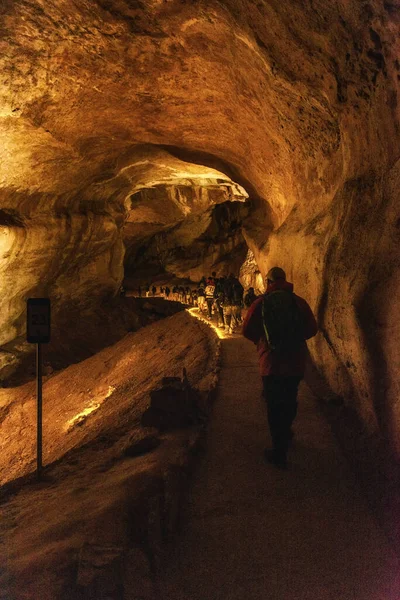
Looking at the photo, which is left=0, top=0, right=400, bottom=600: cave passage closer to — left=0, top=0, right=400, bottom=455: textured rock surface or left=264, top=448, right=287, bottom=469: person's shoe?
left=0, top=0, right=400, bottom=455: textured rock surface

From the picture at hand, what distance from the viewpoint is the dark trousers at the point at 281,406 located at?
14.2 ft

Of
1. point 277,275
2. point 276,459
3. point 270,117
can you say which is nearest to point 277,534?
point 276,459

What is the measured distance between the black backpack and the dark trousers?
32 cm

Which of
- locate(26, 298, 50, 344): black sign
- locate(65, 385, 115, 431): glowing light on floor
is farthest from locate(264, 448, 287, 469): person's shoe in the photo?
locate(65, 385, 115, 431): glowing light on floor

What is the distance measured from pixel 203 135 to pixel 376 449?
7.43 m

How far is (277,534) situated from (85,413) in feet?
20.9

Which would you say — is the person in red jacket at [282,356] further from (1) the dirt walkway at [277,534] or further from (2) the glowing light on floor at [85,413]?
(2) the glowing light on floor at [85,413]

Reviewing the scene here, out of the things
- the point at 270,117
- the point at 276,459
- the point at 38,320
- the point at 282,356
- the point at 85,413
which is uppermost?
the point at 270,117

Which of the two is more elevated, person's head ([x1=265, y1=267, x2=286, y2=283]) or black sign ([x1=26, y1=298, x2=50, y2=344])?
person's head ([x1=265, y1=267, x2=286, y2=283])

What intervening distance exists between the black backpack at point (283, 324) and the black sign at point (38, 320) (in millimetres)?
2796

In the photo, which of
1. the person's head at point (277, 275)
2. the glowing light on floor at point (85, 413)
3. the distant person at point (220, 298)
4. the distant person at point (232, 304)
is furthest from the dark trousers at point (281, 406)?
the distant person at point (220, 298)

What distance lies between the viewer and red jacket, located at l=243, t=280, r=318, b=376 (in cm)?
429

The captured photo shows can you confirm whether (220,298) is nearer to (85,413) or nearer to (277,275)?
(85,413)

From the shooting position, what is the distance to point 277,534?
10.7 ft
